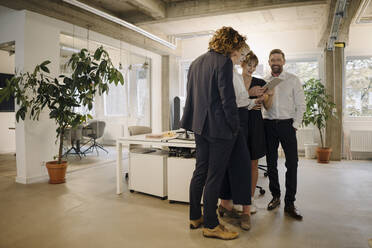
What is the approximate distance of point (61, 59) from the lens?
17.4ft

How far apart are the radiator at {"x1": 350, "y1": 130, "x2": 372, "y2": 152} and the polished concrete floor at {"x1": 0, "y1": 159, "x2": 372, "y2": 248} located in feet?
7.69

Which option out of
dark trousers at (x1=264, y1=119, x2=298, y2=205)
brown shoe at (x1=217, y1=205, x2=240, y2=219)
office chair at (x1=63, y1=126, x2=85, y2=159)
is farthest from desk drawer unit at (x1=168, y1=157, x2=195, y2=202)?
office chair at (x1=63, y1=126, x2=85, y2=159)

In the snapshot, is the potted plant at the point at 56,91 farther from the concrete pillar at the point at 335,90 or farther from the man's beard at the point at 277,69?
the concrete pillar at the point at 335,90

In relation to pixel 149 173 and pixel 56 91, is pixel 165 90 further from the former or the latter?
pixel 149 173

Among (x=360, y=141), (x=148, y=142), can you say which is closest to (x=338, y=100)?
(x=360, y=141)

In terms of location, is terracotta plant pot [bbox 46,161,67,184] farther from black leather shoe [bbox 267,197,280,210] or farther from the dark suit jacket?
black leather shoe [bbox 267,197,280,210]

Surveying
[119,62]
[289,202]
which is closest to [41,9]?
[119,62]

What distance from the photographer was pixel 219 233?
2.40m

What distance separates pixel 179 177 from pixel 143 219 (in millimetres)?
637

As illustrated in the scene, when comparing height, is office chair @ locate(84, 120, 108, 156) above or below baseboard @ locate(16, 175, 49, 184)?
above

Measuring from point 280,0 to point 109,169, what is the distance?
4.15 m

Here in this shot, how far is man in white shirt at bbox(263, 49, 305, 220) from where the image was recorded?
2.92 meters

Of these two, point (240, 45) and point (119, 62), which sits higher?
point (119, 62)

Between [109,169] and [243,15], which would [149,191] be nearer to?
[109,169]
